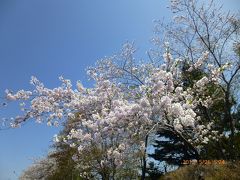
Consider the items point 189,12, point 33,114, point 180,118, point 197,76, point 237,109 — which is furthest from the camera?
point 237,109

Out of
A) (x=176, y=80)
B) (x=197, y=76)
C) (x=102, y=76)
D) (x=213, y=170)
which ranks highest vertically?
(x=197, y=76)

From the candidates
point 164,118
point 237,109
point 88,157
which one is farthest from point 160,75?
point 237,109

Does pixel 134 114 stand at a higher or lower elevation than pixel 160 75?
lower

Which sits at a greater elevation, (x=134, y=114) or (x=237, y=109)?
(x=237, y=109)

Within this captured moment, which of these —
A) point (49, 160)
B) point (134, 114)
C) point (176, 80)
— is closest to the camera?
point (134, 114)

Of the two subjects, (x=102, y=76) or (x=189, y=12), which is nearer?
(x=102, y=76)

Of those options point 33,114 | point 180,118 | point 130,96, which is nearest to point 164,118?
point 180,118

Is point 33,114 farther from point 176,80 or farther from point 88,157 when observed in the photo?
point 176,80

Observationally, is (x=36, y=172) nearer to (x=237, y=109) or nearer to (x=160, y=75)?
(x=237, y=109)

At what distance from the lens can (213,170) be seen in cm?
1370

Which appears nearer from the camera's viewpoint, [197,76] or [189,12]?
[189,12]

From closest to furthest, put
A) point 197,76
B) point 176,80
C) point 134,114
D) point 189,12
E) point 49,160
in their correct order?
point 134,114 → point 176,80 → point 189,12 → point 197,76 → point 49,160

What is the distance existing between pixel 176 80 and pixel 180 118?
9.82ft

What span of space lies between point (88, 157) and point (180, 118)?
5.73 meters
